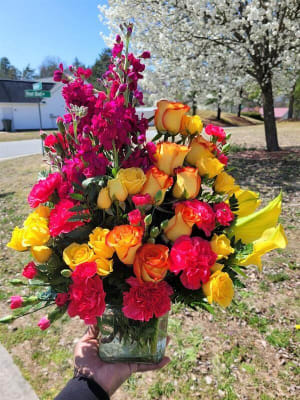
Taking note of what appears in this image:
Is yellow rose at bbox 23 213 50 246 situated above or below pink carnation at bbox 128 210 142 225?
below

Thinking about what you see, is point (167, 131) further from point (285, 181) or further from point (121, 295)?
point (285, 181)

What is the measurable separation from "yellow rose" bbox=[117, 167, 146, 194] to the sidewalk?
93.5 inches

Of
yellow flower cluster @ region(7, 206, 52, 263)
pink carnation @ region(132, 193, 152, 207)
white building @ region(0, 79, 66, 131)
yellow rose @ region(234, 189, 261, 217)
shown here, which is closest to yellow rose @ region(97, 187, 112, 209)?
pink carnation @ region(132, 193, 152, 207)

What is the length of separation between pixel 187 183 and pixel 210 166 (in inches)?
5.5

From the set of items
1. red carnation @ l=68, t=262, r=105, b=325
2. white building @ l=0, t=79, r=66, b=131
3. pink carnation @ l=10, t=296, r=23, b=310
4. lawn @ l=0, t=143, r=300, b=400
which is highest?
white building @ l=0, t=79, r=66, b=131

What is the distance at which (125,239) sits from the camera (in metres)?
1.00

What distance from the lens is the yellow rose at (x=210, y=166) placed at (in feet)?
3.90

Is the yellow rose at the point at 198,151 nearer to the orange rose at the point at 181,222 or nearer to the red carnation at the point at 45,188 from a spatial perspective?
the orange rose at the point at 181,222

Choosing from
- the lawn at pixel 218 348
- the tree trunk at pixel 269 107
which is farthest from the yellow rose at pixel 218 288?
the tree trunk at pixel 269 107

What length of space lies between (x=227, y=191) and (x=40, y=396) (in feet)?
7.99

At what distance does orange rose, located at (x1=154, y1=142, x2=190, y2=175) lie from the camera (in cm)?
114

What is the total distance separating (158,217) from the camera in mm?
1228

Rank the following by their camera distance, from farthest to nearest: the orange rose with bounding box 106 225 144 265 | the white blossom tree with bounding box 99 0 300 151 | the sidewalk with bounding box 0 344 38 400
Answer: the white blossom tree with bounding box 99 0 300 151 < the sidewalk with bounding box 0 344 38 400 < the orange rose with bounding box 106 225 144 265

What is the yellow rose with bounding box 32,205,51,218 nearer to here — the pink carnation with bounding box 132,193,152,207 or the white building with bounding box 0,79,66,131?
the pink carnation with bounding box 132,193,152,207
